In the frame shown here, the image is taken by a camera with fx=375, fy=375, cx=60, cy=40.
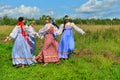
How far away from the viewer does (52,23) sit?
13.8 meters

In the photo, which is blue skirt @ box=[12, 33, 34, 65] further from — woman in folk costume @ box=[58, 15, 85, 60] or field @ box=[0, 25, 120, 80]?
woman in folk costume @ box=[58, 15, 85, 60]

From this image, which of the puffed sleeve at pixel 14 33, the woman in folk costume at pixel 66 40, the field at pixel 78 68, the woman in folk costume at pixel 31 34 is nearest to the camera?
the field at pixel 78 68

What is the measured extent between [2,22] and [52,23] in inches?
1434

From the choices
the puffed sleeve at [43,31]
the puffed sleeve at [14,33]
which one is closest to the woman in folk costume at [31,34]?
the puffed sleeve at [43,31]

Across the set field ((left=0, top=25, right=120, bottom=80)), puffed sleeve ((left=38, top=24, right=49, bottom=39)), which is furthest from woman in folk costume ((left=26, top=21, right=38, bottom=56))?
field ((left=0, top=25, right=120, bottom=80))

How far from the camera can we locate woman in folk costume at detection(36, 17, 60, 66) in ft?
44.4

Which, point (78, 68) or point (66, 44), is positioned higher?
point (66, 44)

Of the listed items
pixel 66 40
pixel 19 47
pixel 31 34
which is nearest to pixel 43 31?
pixel 31 34

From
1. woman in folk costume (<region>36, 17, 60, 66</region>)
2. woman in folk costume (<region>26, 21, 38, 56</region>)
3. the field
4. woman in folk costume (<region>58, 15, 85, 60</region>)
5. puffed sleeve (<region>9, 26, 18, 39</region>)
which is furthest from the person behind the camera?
woman in folk costume (<region>58, 15, 85, 60</region>)

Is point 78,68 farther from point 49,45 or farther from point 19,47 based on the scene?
point 19,47

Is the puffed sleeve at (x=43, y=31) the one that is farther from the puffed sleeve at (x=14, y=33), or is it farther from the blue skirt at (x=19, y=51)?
the puffed sleeve at (x=14, y=33)

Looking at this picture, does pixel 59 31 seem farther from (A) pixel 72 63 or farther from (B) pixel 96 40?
(B) pixel 96 40

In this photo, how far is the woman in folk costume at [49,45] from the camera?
44.4 feet

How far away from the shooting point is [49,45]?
13609 millimetres
